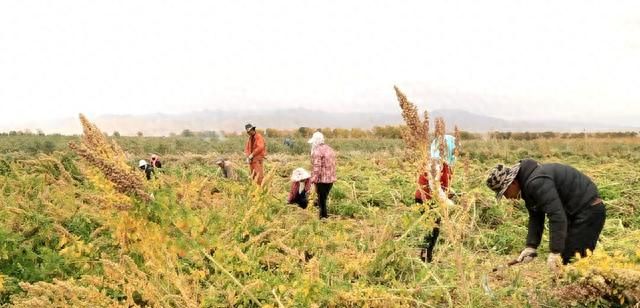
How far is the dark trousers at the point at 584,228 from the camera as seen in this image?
14.2 ft

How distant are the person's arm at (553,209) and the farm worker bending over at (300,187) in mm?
5482

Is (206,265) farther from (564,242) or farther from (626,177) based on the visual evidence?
(626,177)

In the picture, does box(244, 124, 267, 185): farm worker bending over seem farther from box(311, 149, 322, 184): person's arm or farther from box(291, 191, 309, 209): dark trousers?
box(311, 149, 322, 184): person's arm

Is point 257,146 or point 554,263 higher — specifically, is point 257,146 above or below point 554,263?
above

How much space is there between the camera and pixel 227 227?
15.3 feet

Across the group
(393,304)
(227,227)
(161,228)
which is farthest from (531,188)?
(161,228)

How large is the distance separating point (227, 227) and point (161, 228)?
2.62ft

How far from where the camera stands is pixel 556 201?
160 inches

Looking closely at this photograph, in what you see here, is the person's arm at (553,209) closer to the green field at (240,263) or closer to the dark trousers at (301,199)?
the green field at (240,263)

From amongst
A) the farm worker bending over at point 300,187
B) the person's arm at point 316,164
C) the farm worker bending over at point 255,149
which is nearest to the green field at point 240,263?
the person's arm at point 316,164

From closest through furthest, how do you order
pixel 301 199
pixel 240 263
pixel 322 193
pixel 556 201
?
pixel 556 201, pixel 240 263, pixel 322 193, pixel 301 199

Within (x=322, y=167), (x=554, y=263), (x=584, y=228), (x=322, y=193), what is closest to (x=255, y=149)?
(x=322, y=193)

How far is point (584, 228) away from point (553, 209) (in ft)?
1.63

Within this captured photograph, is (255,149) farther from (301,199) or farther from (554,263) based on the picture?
(554,263)
